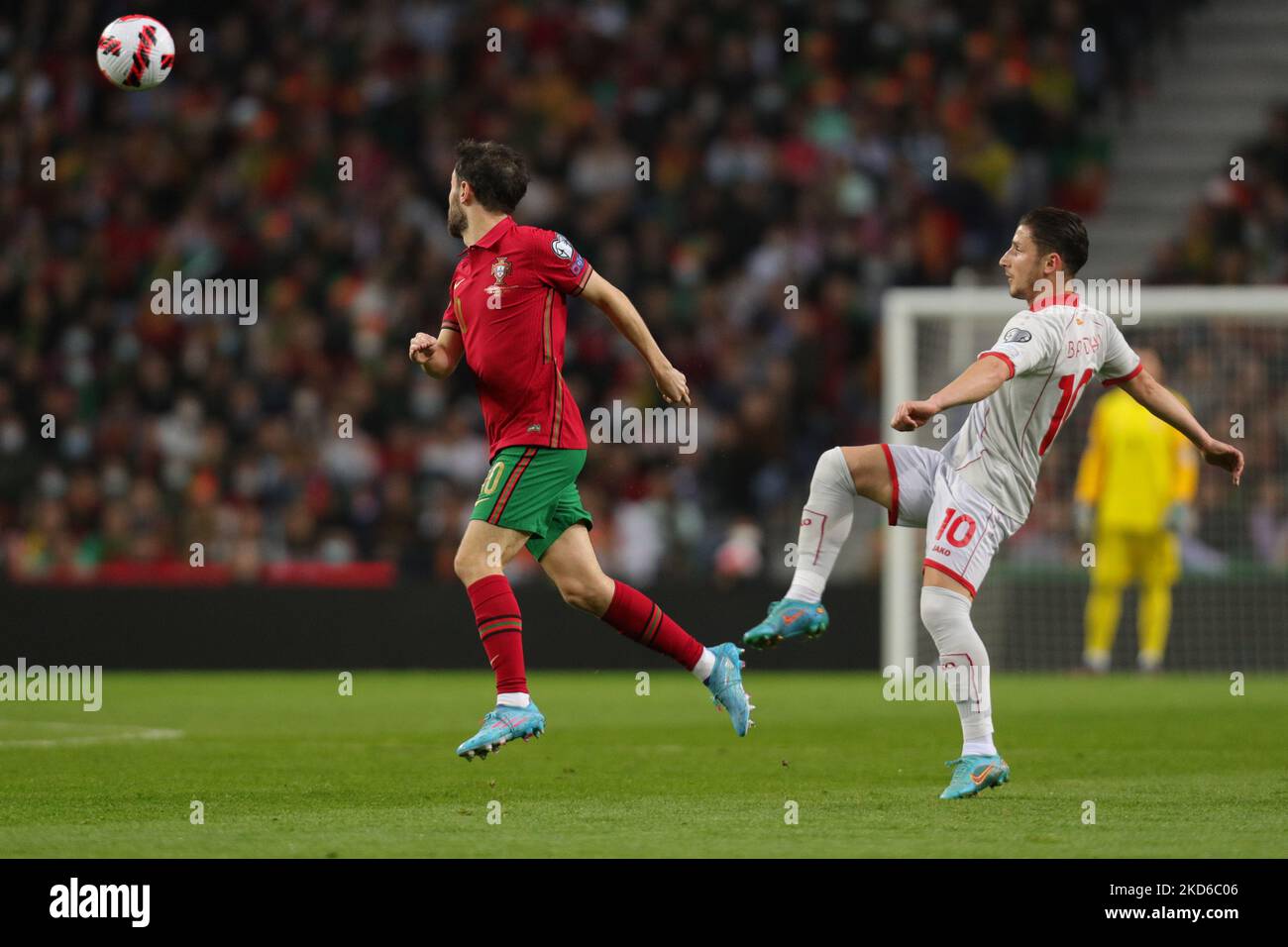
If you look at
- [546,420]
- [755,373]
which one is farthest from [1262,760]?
[755,373]

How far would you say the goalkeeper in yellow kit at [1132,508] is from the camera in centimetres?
1499

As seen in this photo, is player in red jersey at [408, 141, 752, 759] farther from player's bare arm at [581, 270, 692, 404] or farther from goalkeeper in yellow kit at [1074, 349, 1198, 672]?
goalkeeper in yellow kit at [1074, 349, 1198, 672]

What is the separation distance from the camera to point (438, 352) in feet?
25.8

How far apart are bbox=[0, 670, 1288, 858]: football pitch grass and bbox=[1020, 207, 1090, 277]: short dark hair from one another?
201 cm

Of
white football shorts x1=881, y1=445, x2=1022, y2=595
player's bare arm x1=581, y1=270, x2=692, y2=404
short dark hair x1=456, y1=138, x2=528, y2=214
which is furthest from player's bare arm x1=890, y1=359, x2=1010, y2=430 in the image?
short dark hair x1=456, y1=138, x2=528, y2=214

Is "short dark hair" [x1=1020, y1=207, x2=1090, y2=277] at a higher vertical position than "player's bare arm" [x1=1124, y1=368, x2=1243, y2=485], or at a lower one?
higher

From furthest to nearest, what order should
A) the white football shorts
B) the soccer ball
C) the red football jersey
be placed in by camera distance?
the soccer ball → the red football jersey → the white football shorts

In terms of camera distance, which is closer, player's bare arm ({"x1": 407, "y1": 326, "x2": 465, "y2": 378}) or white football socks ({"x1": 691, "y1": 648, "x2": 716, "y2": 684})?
player's bare arm ({"x1": 407, "y1": 326, "x2": 465, "y2": 378})

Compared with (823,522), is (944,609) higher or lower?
lower

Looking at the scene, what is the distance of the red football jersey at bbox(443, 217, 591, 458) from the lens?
7.89 m

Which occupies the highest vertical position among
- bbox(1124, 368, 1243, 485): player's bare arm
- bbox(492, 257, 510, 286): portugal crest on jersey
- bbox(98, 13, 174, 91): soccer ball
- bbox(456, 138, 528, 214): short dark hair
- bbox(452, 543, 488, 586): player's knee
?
bbox(98, 13, 174, 91): soccer ball

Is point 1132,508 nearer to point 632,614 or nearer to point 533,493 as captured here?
point 632,614

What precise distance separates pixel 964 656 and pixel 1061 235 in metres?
1.59

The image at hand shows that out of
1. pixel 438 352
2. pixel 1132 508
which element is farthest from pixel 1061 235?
pixel 1132 508
